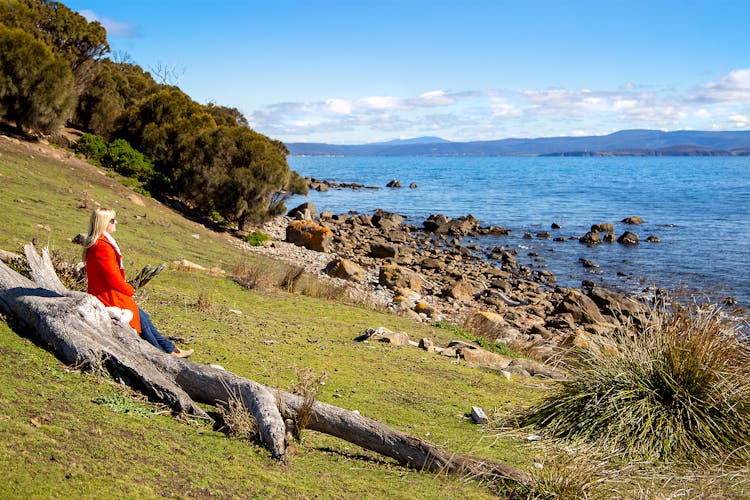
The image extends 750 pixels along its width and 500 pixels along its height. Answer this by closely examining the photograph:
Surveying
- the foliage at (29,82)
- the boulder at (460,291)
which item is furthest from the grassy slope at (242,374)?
the foliage at (29,82)

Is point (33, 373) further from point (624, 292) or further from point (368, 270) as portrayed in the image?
point (624, 292)

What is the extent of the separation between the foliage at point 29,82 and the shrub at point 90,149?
1.93 metres

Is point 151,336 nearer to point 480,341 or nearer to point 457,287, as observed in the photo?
point 480,341

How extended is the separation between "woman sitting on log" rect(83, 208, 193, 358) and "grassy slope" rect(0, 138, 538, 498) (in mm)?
934

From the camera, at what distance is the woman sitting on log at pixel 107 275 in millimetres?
6910

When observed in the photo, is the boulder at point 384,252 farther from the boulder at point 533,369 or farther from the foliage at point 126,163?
the boulder at point 533,369

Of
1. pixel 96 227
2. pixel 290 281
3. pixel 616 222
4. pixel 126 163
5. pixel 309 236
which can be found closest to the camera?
pixel 96 227

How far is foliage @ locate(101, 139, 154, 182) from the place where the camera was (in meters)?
29.3

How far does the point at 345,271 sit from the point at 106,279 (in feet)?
56.7

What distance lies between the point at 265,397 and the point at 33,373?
2.12 m

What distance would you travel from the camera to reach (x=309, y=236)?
31469 mm

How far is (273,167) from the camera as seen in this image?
29984 mm

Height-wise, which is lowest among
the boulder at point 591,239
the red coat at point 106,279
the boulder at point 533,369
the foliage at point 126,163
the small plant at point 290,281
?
the boulder at point 591,239

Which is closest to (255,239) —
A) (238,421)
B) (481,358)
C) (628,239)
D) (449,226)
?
(481,358)
